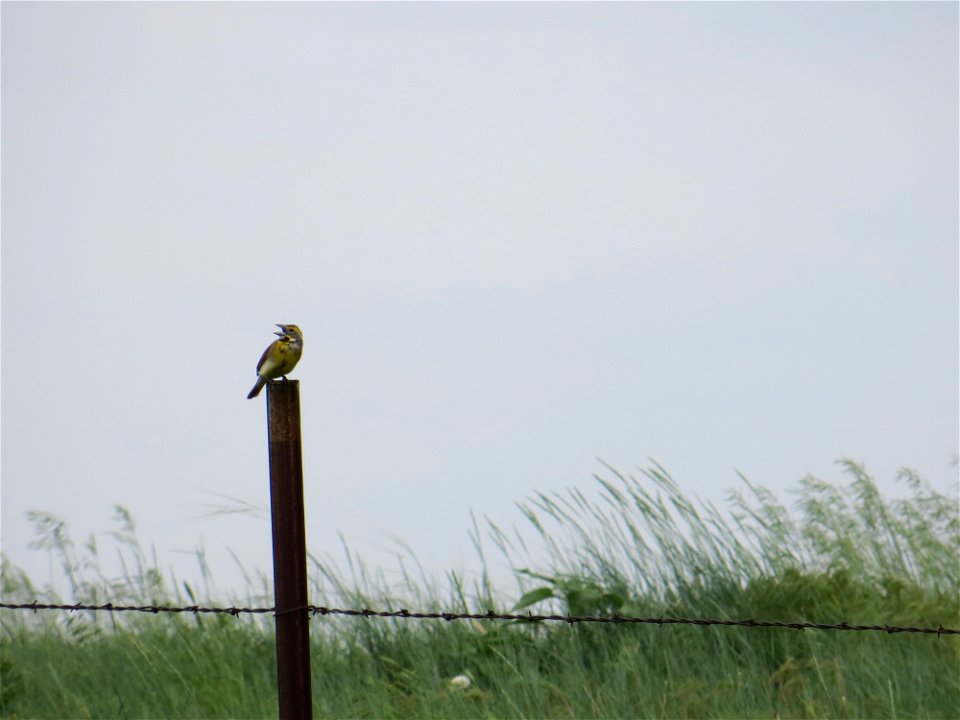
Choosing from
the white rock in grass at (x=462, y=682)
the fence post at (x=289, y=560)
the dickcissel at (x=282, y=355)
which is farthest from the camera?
the white rock in grass at (x=462, y=682)

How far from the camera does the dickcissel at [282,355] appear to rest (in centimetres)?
365

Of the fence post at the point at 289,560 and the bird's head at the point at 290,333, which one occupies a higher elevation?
the bird's head at the point at 290,333

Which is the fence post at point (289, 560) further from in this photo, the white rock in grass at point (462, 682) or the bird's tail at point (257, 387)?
the white rock in grass at point (462, 682)

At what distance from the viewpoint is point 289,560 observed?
3373 millimetres

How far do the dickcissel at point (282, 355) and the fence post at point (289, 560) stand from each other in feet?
0.89

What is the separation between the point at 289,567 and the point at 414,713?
244 cm

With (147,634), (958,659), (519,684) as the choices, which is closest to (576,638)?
(519,684)

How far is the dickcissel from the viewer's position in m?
3.65

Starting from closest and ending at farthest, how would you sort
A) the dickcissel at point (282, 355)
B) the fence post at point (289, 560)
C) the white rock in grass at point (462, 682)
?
1. the fence post at point (289, 560)
2. the dickcissel at point (282, 355)
3. the white rock in grass at point (462, 682)

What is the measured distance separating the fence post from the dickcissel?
27 cm

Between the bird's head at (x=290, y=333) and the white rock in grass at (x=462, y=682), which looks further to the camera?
the white rock in grass at (x=462, y=682)

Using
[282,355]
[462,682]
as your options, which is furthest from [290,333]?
[462,682]

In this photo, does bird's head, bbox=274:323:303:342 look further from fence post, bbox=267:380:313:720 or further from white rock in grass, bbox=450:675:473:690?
white rock in grass, bbox=450:675:473:690

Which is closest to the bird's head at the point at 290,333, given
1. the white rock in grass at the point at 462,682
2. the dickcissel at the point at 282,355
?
the dickcissel at the point at 282,355
